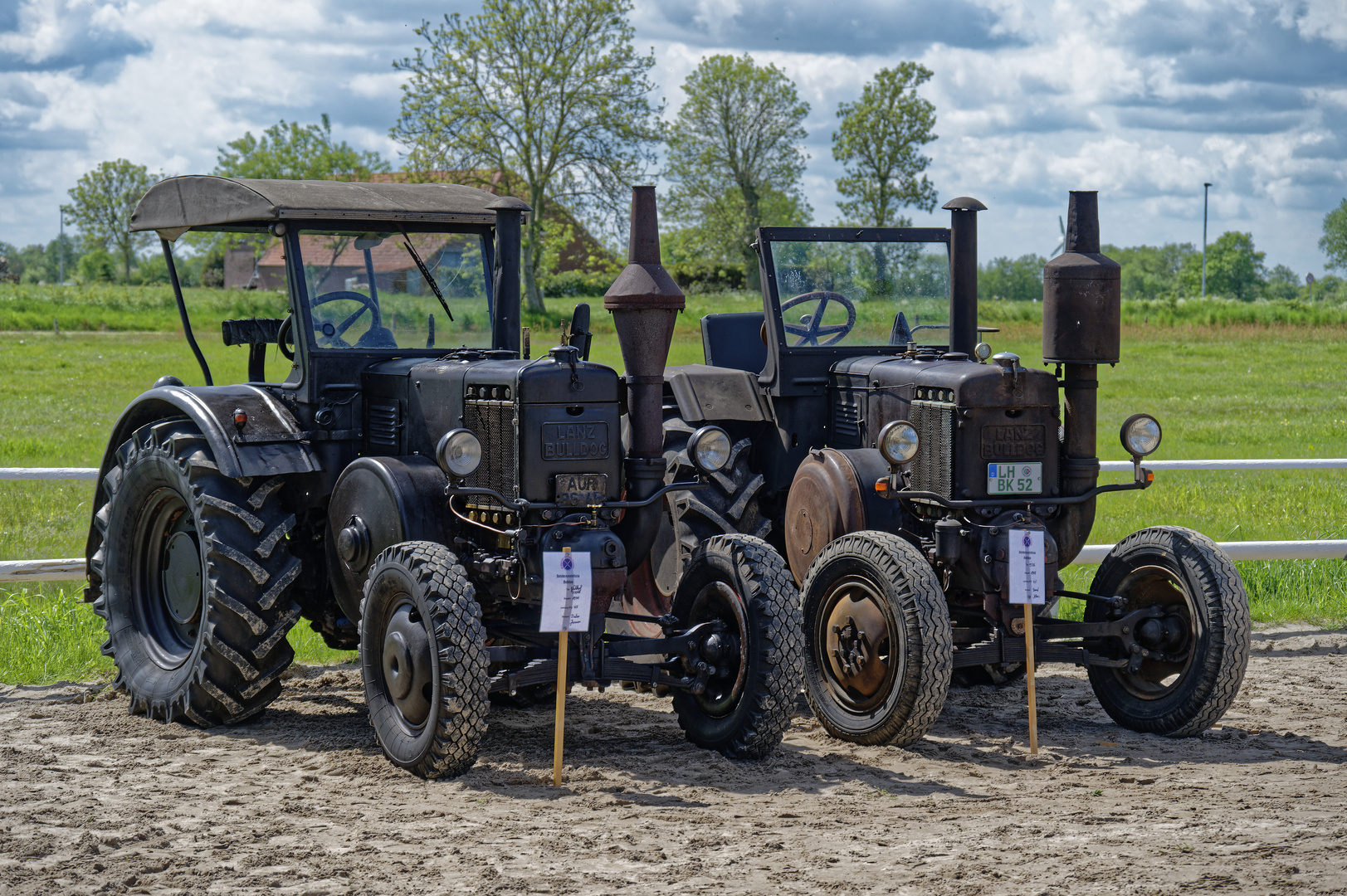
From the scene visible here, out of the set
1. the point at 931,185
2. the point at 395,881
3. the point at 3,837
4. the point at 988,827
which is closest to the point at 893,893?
the point at 988,827

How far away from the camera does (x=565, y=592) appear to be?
19.1 feet

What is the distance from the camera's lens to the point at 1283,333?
123ft

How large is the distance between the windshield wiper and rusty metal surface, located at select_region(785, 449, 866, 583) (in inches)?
81.1

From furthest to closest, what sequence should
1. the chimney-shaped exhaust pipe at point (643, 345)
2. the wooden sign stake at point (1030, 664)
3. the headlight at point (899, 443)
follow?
the headlight at point (899, 443) → the wooden sign stake at point (1030, 664) → the chimney-shaped exhaust pipe at point (643, 345)

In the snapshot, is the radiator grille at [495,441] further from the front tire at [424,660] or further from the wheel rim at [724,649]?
the wheel rim at [724,649]

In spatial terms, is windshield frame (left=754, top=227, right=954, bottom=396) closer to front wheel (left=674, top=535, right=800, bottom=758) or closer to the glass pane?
the glass pane

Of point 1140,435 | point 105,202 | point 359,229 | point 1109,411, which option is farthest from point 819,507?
point 105,202

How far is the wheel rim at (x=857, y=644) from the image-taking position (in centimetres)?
651

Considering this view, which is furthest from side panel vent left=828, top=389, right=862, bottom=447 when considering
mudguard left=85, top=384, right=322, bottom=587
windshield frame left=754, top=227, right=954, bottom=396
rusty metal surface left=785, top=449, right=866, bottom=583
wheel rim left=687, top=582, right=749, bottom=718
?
mudguard left=85, top=384, right=322, bottom=587

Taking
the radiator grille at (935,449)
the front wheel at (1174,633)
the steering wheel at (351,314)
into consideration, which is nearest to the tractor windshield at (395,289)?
the steering wheel at (351,314)

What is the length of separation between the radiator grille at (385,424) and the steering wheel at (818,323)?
261 centimetres

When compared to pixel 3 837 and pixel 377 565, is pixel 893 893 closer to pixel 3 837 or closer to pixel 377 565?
pixel 377 565

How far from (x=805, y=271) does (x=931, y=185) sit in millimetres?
40724

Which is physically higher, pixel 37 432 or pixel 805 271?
pixel 805 271
